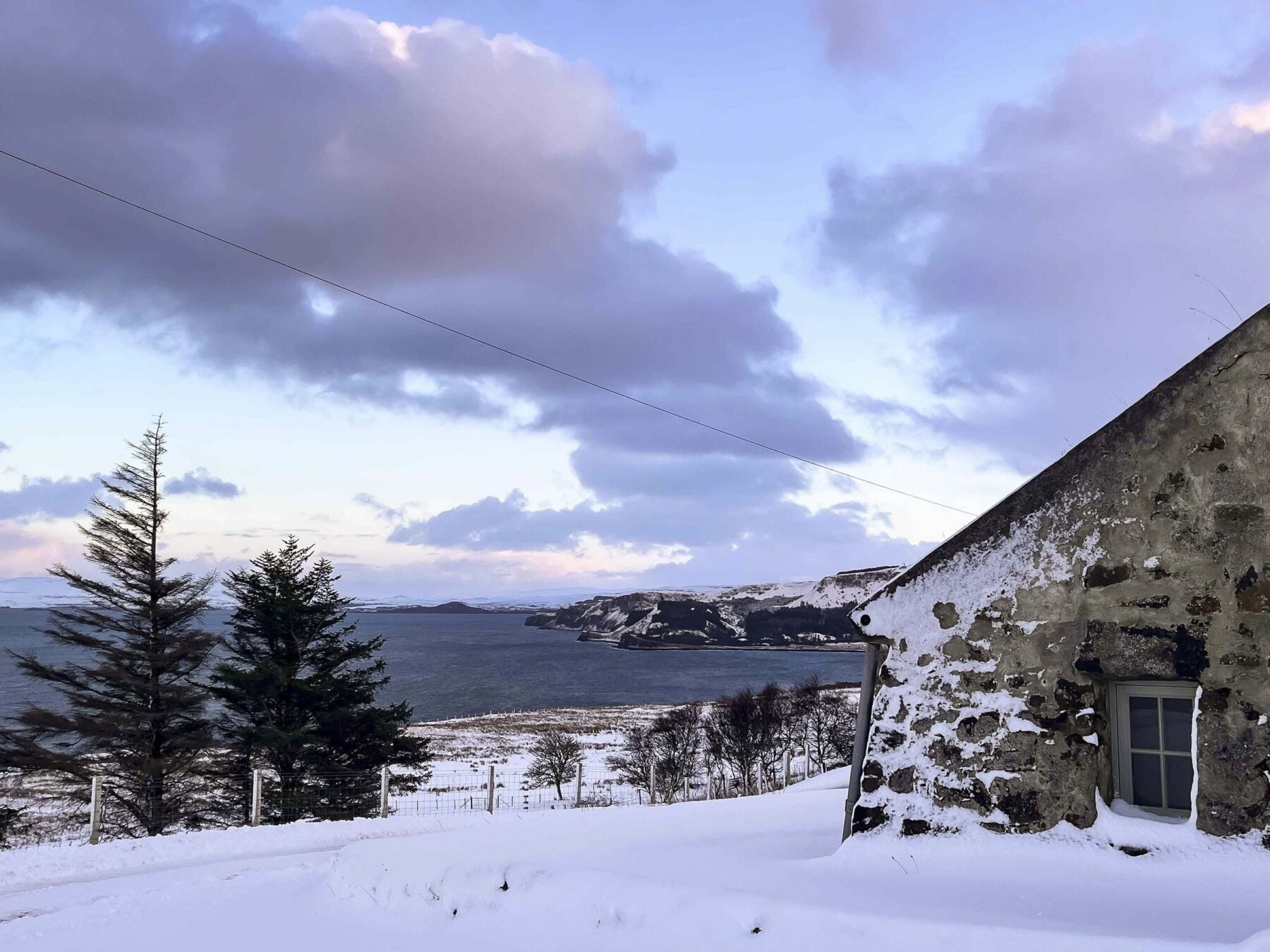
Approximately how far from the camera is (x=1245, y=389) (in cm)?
723

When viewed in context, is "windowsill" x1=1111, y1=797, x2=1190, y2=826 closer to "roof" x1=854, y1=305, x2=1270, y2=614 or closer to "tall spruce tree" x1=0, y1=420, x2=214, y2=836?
"roof" x1=854, y1=305, x2=1270, y2=614

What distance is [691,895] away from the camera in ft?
22.1

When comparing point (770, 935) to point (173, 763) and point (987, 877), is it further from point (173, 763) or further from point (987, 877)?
point (173, 763)

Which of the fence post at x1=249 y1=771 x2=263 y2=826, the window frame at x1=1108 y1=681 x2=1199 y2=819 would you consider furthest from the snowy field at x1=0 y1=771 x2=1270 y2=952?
the fence post at x1=249 y1=771 x2=263 y2=826

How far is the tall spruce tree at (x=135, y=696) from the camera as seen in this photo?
2447 centimetres

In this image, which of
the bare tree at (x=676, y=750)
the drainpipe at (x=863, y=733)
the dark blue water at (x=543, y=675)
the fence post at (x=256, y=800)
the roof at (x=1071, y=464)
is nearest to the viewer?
the roof at (x=1071, y=464)

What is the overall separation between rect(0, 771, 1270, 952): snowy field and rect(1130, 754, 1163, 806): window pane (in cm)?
46

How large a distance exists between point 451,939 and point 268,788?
21.0m

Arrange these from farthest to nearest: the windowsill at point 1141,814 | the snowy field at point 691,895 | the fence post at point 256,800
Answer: the fence post at point 256,800
the windowsill at point 1141,814
the snowy field at point 691,895

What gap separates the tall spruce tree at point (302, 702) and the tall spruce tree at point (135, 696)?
3.58 ft

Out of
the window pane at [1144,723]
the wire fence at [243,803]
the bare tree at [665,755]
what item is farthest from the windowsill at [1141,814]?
the bare tree at [665,755]

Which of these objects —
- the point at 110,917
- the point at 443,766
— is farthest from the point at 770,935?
the point at 443,766

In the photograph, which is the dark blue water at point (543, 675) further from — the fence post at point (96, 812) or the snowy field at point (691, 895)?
the snowy field at point (691, 895)

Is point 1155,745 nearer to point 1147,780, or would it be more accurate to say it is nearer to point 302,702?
point 1147,780
